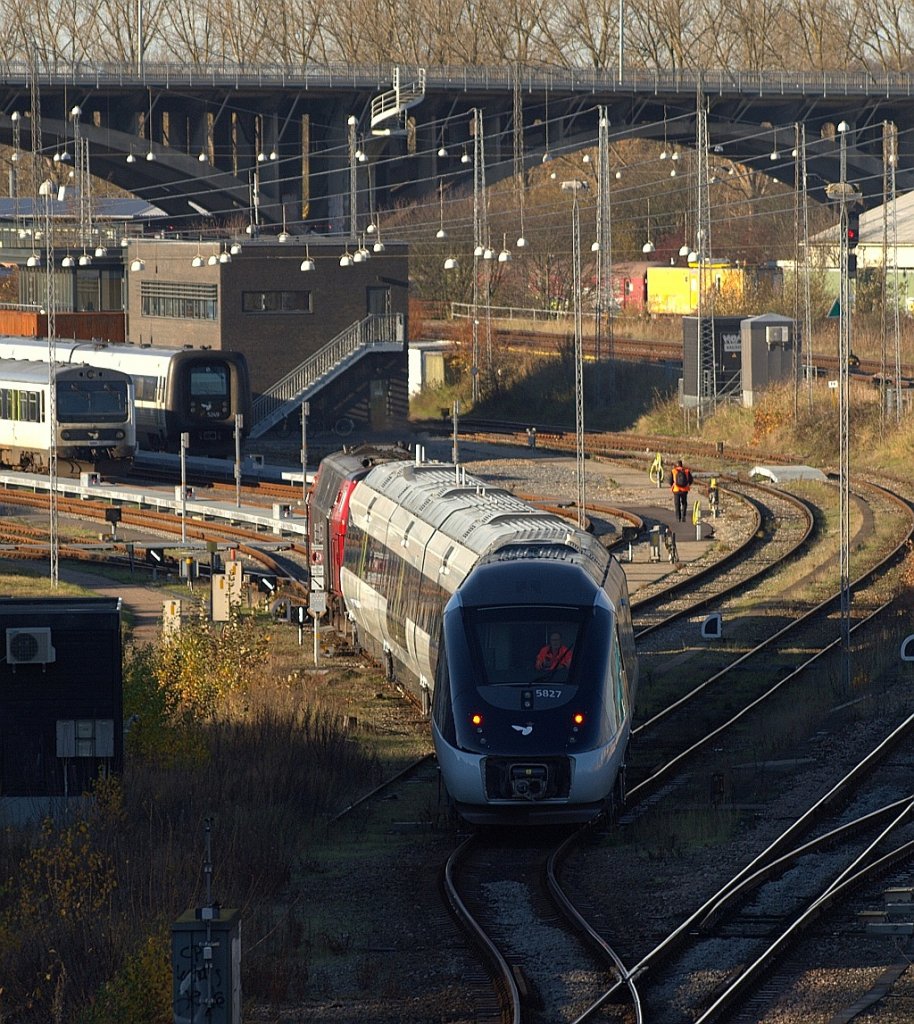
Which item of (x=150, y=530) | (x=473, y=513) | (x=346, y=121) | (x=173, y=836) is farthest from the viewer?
(x=346, y=121)

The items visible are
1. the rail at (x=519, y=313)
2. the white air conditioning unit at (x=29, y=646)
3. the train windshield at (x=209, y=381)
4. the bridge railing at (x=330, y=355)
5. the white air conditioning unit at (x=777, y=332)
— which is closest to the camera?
the white air conditioning unit at (x=29, y=646)

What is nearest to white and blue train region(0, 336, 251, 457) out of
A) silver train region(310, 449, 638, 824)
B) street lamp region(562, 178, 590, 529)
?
street lamp region(562, 178, 590, 529)

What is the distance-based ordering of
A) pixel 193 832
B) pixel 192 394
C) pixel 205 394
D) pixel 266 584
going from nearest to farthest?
pixel 193 832 < pixel 266 584 < pixel 192 394 < pixel 205 394

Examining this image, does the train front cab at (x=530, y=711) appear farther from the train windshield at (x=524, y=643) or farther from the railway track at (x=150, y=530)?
the railway track at (x=150, y=530)

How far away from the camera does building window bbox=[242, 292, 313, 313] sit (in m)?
61.3

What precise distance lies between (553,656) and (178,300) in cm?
4798

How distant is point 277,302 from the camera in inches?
2426

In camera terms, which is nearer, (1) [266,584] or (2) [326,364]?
(1) [266,584]

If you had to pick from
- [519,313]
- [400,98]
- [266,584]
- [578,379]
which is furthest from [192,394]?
[519,313]

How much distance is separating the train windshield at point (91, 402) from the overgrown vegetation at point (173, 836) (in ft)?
80.9

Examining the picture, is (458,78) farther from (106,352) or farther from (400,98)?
(106,352)

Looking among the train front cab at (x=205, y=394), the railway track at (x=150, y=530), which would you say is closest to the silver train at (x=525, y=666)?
the railway track at (x=150, y=530)

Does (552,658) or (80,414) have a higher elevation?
(80,414)

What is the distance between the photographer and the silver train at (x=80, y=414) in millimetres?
49656
